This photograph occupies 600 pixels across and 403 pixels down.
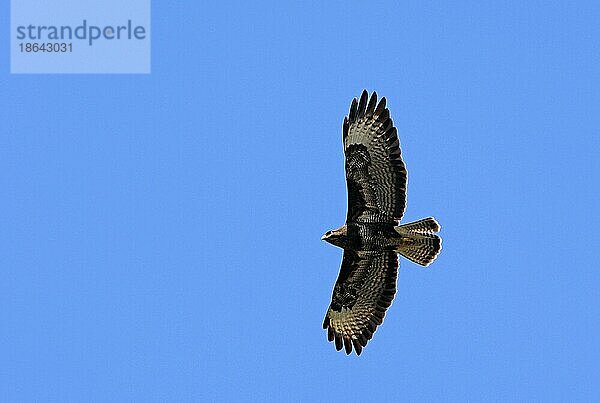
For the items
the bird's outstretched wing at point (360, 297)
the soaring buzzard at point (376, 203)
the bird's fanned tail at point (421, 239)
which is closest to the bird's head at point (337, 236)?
the soaring buzzard at point (376, 203)

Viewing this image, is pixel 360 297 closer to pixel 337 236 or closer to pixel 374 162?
pixel 337 236

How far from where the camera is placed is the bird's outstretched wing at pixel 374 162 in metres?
18.9

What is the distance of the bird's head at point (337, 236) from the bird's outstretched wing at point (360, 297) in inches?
13.8

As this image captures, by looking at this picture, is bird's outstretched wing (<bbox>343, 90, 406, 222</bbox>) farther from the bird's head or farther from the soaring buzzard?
the bird's head

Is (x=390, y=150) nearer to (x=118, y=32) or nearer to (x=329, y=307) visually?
(x=329, y=307)

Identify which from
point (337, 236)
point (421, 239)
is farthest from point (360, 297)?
point (421, 239)

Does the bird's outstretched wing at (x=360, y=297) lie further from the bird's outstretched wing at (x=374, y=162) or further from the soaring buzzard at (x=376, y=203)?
the bird's outstretched wing at (x=374, y=162)

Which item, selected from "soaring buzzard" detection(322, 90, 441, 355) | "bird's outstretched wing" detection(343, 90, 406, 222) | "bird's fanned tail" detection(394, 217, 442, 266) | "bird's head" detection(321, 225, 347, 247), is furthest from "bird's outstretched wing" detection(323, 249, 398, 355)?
"bird's outstretched wing" detection(343, 90, 406, 222)

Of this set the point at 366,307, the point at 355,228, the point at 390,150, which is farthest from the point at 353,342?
the point at 390,150

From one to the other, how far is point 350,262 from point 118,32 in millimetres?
7547

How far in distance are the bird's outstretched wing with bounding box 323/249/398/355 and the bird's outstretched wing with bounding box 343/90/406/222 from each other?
0.94 metres

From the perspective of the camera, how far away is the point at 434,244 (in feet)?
62.8

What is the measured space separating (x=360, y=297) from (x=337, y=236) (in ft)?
4.38

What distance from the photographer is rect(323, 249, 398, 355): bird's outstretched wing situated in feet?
65.4
